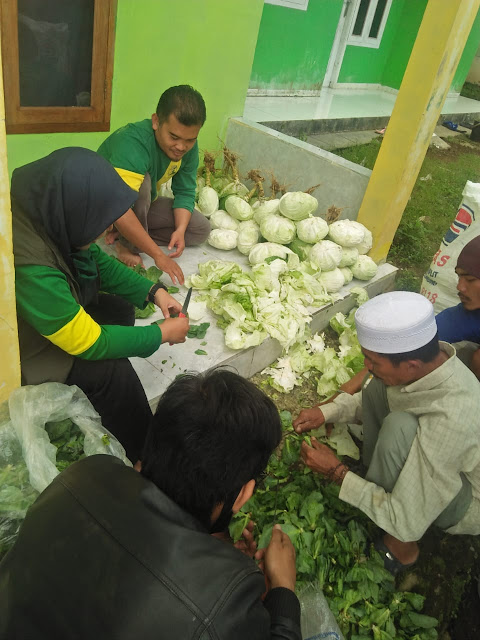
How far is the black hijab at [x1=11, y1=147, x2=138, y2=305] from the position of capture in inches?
72.5

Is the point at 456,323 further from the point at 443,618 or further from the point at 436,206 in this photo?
the point at 436,206

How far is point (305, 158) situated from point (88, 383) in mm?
3844

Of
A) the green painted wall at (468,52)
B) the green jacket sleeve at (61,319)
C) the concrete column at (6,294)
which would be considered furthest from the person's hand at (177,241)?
the green painted wall at (468,52)

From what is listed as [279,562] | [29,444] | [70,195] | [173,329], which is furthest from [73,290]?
[279,562]

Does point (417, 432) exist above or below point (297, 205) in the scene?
below

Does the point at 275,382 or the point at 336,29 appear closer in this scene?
the point at 275,382

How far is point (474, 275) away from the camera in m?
2.88

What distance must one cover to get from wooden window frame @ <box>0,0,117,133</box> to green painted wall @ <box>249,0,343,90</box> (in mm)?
4268

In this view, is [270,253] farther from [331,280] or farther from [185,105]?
[185,105]

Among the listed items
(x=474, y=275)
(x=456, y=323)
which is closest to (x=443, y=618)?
(x=456, y=323)

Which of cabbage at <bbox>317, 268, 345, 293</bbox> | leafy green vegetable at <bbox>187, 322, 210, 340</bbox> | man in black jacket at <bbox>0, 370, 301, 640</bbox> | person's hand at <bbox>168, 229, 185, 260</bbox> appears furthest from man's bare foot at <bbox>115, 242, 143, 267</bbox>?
man in black jacket at <bbox>0, 370, 301, 640</bbox>

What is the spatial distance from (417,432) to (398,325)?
1.77ft

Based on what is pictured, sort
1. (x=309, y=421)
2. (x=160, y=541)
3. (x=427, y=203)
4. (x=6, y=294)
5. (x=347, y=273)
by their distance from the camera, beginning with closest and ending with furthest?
1. (x=160, y=541)
2. (x=6, y=294)
3. (x=309, y=421)
4. (x=347, y=273)
5. (x=427, y=203)

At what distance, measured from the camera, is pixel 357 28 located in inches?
373
